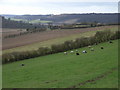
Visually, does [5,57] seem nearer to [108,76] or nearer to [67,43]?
[67,43]

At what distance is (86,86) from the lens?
23.8 metres

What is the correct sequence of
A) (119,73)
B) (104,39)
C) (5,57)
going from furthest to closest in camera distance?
(104,39)
(5,57)
(119,73)

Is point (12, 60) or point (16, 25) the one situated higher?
point (16, 25)

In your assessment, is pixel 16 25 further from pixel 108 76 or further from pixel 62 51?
pixel 108 76

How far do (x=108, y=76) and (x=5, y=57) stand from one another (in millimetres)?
33216

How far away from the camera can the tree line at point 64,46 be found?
56.0 metres

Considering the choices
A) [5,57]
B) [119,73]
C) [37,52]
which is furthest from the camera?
[37,52]

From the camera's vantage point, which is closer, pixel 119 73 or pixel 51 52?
pixel 119 73

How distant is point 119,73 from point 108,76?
184 cm

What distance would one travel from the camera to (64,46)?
63531 mm

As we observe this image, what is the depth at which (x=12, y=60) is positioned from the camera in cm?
5553

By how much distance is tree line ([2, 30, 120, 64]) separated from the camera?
5600 centimetres

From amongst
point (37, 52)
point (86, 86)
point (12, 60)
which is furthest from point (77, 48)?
point (86, 86)

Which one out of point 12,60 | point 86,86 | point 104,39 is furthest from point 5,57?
point 86,86
